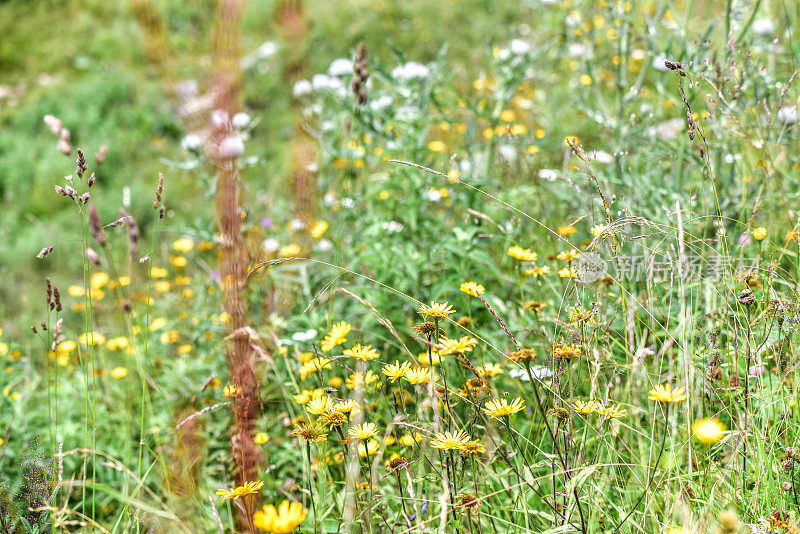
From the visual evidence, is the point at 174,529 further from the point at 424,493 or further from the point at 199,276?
the point at 199,276

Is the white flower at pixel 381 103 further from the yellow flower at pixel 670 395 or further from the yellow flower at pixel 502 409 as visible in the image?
the yellow flower at pixel 670 395

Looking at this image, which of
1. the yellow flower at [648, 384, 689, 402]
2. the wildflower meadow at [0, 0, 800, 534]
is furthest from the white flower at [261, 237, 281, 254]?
the yellow flower at [648, 384, 689, 402]

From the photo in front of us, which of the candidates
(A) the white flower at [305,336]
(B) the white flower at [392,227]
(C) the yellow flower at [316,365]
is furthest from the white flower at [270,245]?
(C) the yellow flower at [316,365]

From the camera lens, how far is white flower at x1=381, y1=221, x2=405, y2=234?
6.31ft

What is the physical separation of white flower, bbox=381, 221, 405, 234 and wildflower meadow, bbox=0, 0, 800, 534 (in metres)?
0.01

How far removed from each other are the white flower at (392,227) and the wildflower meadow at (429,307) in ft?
0.04

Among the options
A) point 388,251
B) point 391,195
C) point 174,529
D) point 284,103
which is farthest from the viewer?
point 284,103

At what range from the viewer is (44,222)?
3.92 metres

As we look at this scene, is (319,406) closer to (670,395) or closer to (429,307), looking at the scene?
(429,307)

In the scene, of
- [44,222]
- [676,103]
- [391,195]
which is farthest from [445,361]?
[44,222]

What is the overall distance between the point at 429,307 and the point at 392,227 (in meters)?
0.70

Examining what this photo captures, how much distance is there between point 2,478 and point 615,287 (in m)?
1.56

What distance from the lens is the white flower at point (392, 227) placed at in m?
1.92

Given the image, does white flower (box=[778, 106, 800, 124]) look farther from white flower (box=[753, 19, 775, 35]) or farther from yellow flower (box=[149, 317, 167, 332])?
yellow flower (box=[149, 317, 167, 332])
